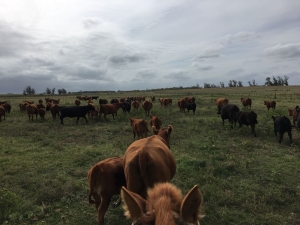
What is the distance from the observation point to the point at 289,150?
30.6 feet

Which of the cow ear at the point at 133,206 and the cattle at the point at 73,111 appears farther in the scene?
the cattle at the point at 73,111

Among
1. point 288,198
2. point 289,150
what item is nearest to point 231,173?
point 288,198

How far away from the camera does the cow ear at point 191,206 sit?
1603 millimetres

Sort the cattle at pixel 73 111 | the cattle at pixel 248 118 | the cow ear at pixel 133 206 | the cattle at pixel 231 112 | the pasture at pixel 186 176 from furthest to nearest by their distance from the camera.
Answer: the cattle at pixel 73 111
the cattle at pixel 231 112
the cattle at pixel 248 118
the pasture at pixel 186 176
the cow ear at pixel 133 206

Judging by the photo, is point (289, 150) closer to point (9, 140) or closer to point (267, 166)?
point (267, 166)

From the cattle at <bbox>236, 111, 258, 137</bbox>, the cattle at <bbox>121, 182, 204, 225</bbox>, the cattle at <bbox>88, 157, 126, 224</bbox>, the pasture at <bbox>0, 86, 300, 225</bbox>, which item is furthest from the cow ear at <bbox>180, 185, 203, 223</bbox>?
the cattle at <bbox>236, 111, 258, 137</bbox>

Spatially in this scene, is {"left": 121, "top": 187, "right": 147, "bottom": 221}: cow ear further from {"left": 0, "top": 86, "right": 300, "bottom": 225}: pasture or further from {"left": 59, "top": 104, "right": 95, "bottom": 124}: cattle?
{"left": 59, "top": 104, "right": 95, "bottom": 124}: cattle

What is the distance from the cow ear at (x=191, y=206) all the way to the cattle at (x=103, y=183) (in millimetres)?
2876

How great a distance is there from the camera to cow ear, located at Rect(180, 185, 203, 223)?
1603 mm

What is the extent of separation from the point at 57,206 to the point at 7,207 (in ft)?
3.51

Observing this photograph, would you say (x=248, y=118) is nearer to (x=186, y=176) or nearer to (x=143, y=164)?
(x=186, y=176)

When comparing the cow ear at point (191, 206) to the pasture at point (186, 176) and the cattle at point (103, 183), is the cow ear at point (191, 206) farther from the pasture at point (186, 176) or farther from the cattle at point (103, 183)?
the pasture at point (186, 176)

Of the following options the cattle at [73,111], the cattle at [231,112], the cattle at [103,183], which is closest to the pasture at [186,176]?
the cattle at [103,183]

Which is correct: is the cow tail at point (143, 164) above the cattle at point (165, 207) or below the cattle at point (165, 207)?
below
